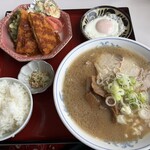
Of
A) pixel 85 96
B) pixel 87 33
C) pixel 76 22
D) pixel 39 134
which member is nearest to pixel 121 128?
pixel 85 96

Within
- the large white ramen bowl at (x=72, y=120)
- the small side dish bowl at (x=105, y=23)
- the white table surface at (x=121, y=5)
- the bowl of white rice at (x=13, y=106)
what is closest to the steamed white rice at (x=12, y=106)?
the bowl of white rice at (x=13, y=106)

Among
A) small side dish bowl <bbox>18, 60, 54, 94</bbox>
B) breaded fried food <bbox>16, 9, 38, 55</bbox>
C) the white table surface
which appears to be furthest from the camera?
the white table surface

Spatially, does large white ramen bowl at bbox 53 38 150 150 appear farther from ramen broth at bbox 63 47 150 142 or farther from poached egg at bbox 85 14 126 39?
poached egg at bbox 85 14 126 39

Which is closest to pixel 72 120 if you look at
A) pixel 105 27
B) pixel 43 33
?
pixel 43 33

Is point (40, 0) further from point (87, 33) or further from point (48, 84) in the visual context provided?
point (48, 84)

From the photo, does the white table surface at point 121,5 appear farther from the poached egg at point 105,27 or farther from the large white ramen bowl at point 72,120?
the large white ramen bowl at point 72,120

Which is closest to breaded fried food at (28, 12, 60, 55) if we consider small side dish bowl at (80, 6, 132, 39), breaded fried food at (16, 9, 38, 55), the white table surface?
breaded fried food at (16, 9, 38, 55)
